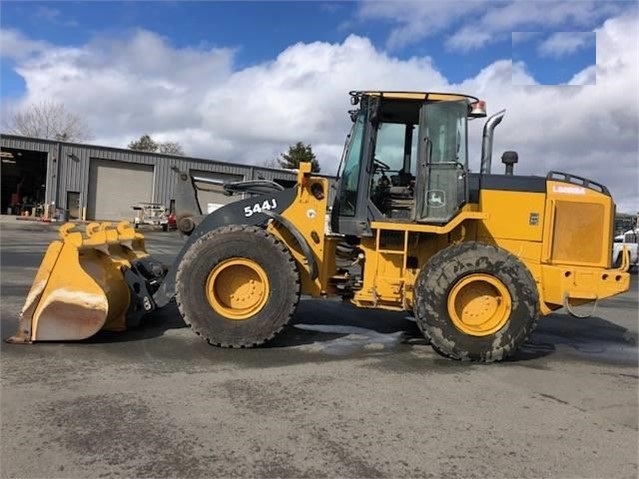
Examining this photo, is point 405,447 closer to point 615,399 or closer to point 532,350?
point 615,399

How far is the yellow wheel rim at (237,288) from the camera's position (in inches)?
259

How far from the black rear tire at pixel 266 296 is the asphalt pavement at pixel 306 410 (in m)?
0.21

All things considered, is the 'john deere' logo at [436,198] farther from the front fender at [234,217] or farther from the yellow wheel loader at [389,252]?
the front fender at [234,217]

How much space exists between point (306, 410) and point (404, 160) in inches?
145

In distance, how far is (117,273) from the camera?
6.89 m

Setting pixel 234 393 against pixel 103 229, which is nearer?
pixel 234 393

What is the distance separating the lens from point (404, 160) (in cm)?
733

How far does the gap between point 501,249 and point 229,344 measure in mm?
3109

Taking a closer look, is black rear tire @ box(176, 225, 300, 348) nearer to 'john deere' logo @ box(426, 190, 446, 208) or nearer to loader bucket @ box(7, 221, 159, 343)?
loader bucket @ box(7, 221, 159, 343)

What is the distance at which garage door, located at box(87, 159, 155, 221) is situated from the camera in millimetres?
38594

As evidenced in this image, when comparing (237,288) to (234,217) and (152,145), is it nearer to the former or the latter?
(234,217)

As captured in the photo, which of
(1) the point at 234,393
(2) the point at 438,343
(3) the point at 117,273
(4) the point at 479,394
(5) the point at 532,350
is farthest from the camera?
(5) the point at 532,350

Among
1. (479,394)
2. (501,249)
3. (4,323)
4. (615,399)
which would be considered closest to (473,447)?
(479,394)

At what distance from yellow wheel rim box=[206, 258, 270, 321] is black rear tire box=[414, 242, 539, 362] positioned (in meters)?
1.73
